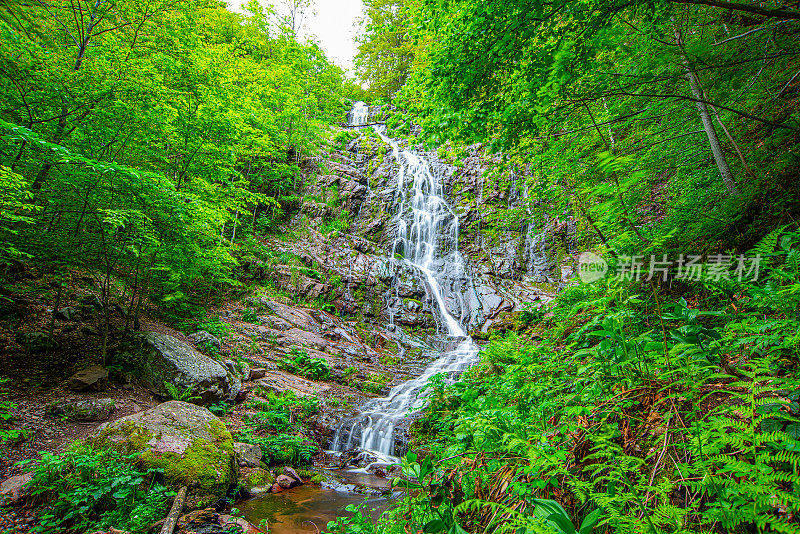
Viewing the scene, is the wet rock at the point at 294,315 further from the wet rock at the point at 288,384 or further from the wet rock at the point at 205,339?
the wet rock at the point at 205,339

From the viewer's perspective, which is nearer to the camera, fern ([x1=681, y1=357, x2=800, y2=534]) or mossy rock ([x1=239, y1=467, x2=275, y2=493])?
fern ([x1=681, y1=357, x2=800, y2=534])

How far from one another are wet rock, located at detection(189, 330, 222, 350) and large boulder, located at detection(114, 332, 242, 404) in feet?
4.47

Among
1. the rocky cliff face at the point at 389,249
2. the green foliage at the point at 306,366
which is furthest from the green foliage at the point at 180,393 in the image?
the rocky cliff face at the point at 389,249

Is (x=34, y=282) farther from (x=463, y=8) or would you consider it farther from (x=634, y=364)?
(x=634, y=364)

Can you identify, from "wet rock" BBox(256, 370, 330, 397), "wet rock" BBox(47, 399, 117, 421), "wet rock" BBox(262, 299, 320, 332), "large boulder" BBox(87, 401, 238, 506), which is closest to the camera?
"large boulder" BBox(87, 401, 238, 506)

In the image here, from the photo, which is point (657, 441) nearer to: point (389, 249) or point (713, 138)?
point (713, 138)

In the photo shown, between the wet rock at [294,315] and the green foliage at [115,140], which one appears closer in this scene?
the green foliage at [115,140]

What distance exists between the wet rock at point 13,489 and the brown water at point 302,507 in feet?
7.27

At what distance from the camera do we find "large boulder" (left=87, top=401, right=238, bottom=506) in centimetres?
417

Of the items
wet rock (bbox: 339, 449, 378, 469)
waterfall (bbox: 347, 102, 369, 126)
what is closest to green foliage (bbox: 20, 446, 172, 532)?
wet rock (bbox: 339, 449, 378, 469)

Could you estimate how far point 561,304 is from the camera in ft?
18.5

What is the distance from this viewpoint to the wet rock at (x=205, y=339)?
8.81 metres

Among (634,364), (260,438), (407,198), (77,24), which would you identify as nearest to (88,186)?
(77,24)
